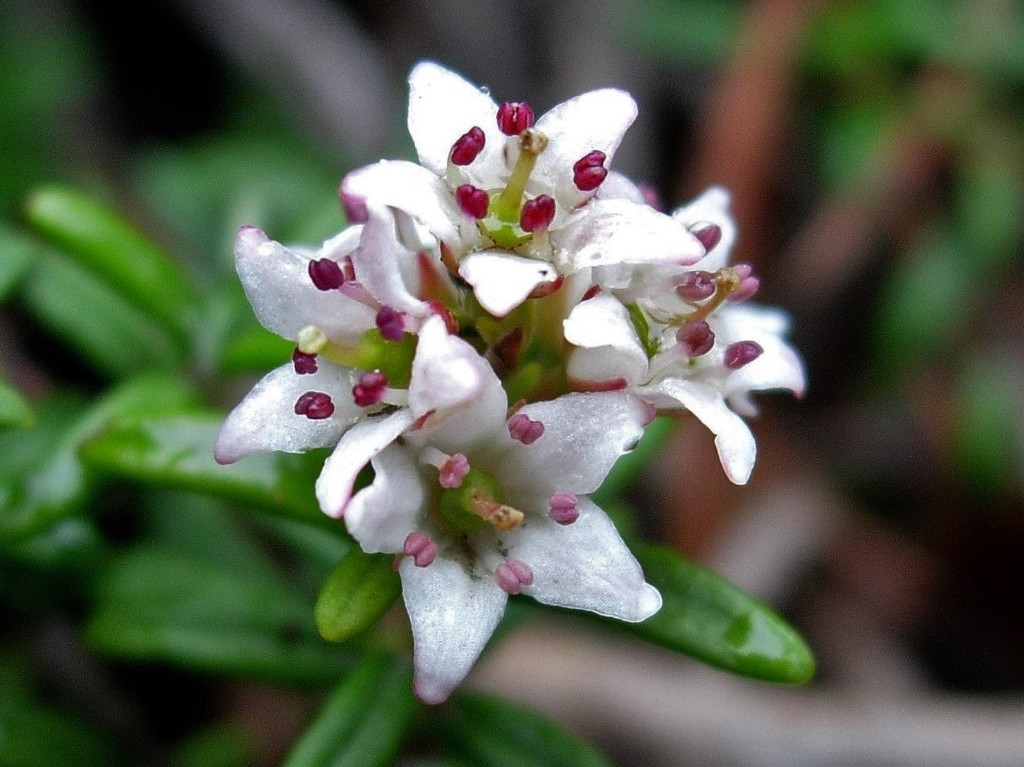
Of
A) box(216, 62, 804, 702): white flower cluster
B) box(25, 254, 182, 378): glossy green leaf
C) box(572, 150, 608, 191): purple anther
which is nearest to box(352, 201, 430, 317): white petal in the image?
box(216, 62, 804, 702): white flower cluster

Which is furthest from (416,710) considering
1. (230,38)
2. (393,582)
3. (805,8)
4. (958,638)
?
(805,8)

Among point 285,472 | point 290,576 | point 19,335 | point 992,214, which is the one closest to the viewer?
point 285,472

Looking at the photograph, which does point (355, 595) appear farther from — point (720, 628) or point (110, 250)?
point (110, 250)

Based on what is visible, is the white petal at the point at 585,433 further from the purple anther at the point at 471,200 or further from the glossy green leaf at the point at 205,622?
the glossy green leaf at the point at 205,622

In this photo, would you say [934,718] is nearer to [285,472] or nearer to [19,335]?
[285,472]

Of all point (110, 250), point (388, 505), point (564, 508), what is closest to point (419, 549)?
point (388, 505)

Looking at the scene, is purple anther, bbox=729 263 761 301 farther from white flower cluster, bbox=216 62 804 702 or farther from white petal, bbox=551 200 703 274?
white petal, bbox=551 200 703 274
